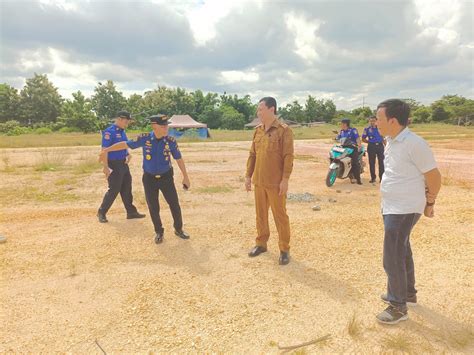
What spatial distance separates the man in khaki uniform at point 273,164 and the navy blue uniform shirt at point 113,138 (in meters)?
2.52

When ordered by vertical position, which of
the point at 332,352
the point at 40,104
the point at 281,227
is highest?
the point at 40,104

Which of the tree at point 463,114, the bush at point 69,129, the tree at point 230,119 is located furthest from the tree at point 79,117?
the tree at point 463,114

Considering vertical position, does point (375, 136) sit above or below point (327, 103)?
below

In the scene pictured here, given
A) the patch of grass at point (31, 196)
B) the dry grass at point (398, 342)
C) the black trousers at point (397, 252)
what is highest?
the black trousers at point (397, 252)

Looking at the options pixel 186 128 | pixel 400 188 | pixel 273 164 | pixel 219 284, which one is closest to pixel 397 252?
pixel 400 188

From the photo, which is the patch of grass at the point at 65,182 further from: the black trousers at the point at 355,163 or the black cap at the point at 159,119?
the black trousers at the point at 355,163

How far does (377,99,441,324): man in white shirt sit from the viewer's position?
2.46m

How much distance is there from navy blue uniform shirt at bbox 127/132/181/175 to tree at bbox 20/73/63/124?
62.0 m

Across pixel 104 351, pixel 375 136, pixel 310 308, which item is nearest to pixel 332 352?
pixel 310 308

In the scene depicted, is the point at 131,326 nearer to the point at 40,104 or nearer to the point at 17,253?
the point at 17,253

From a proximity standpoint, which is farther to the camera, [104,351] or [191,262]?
[191,262]

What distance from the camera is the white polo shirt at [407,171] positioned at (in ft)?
7.95

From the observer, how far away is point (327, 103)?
81.0 meters

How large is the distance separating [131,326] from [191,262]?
1.30 metres
